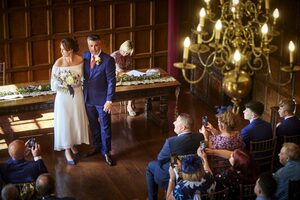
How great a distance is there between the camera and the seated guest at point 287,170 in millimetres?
6172

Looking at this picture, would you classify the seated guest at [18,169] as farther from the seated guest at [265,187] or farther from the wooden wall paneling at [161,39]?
the wooden wall paneling at [161,39]

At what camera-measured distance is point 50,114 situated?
1024 centimetres

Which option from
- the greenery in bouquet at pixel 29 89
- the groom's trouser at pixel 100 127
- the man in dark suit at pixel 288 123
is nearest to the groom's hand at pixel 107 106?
the groom's trouser at pixel 100 127

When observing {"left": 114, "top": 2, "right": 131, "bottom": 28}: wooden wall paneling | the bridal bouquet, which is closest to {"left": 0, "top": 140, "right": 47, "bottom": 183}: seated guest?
the bridal bouquet

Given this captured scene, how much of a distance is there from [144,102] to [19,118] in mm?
2169

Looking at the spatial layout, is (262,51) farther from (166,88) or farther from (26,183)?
(166,88)

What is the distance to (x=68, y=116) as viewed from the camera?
27.3 feet

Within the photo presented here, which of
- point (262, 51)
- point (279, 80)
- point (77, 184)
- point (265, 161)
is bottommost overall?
point (77, 184)

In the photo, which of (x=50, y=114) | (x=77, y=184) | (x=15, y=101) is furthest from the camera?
(x=50, y=114)

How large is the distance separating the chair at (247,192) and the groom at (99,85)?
2.61 m

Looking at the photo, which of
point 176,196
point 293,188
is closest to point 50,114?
point 176,196

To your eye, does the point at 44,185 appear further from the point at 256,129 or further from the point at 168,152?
the point at 256,129

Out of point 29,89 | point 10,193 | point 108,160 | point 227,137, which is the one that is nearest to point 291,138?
point 227,137

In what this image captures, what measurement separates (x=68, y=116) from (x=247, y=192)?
298 cm
